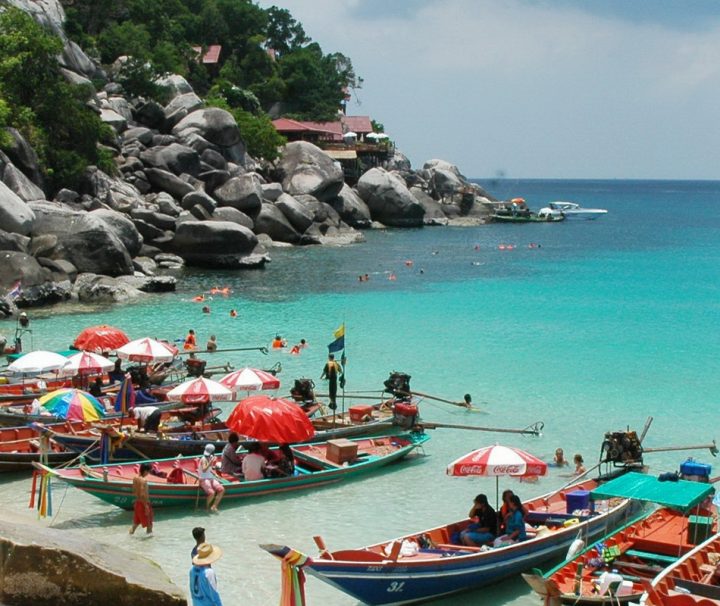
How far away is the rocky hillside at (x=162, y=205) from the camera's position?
37.9 metres

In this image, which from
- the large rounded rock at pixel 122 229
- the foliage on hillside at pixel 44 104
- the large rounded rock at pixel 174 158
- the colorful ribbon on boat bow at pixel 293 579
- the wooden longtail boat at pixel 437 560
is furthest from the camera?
the large rounded rock at pixel 174 158

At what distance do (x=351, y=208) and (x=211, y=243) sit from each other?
28.4 m

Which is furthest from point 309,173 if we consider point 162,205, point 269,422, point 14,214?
point 269,422

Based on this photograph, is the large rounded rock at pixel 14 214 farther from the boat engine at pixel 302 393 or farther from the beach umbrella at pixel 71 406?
the beach umbrella at pixel 71 406

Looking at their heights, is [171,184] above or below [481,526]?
above

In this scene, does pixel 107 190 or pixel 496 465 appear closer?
pixel 496 465

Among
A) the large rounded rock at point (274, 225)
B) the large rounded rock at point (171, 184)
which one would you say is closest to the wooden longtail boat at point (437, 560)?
the large rounded rock at point (171, 184)

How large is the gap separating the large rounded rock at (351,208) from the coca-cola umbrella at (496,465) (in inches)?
2341

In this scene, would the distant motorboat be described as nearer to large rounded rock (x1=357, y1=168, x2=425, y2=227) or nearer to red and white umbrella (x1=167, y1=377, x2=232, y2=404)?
large rounded rock (x1=357, y1=168, x2=425, y2=227)

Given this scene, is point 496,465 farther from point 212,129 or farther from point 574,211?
point 574,211

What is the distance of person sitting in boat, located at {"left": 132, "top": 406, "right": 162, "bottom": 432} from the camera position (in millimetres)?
18578

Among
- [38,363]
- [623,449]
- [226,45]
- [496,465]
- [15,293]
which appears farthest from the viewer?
[226,45]

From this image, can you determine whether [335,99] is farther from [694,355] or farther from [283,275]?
[694,355]

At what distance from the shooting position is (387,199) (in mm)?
79375
